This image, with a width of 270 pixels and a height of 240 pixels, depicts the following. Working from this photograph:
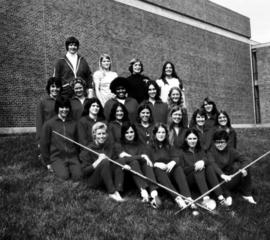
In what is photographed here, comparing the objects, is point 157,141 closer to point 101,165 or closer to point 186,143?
point 186,143

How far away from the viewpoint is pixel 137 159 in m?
5.79

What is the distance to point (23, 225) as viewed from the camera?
418 cm

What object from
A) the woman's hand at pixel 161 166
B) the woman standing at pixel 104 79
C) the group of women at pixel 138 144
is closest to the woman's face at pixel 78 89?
the group of women at pixel 138 144

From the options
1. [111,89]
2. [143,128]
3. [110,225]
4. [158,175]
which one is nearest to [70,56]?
[111,89]

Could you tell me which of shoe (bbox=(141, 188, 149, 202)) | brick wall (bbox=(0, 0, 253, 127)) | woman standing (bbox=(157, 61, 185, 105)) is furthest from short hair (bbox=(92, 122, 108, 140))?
brick wall (bbox=(0, 0, 253, 127))

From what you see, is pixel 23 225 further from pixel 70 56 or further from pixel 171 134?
pixel 70 56

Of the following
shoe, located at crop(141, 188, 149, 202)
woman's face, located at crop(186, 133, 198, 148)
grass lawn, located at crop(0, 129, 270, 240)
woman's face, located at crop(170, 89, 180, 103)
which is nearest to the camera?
grass lawn, located at crop(0, 129, 270, 240)

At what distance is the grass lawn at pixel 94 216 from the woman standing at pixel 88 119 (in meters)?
0.83

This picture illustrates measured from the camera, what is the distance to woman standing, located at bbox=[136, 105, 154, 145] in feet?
20.9

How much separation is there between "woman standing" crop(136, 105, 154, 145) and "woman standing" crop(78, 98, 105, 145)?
0.67 metres

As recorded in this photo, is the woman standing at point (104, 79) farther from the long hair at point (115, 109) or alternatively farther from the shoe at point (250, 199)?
the shoe at point (250, 199)

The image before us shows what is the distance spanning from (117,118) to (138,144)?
58 centimetres

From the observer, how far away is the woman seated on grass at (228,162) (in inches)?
248

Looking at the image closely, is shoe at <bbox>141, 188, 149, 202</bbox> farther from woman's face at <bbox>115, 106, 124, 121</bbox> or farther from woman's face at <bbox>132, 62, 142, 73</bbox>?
woman's face at <bbox>132, 62, 142, 73</bbox>
